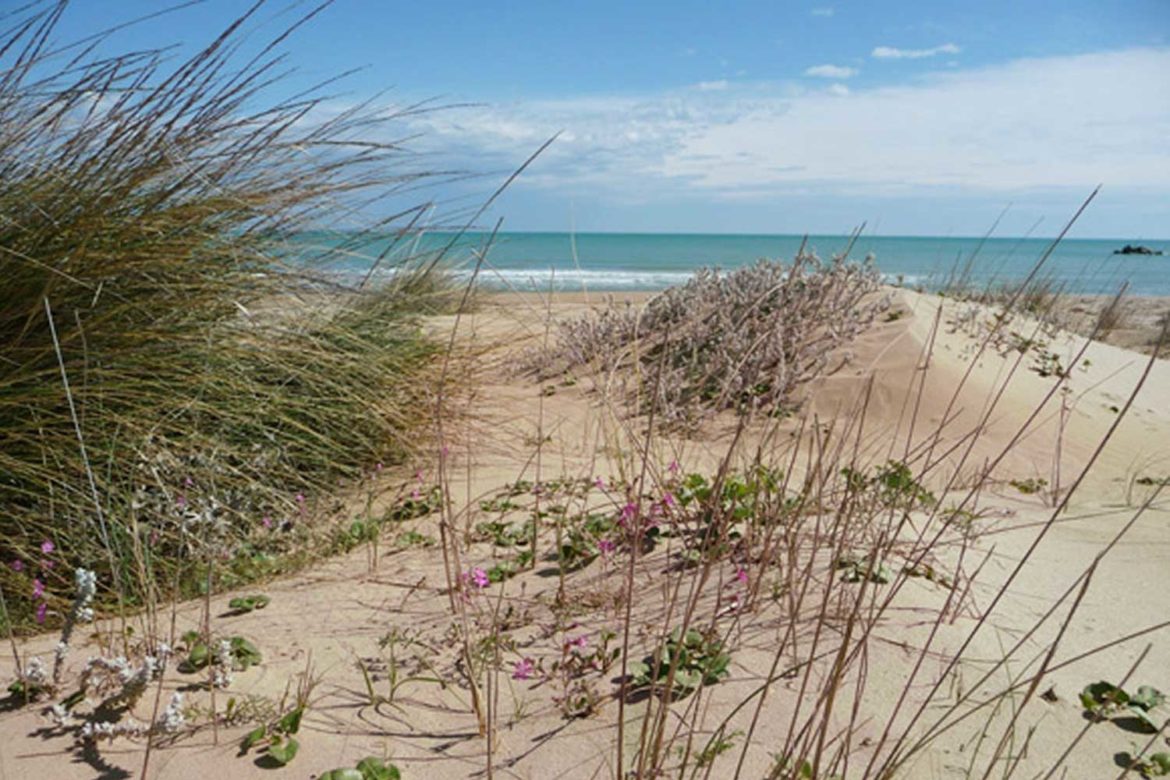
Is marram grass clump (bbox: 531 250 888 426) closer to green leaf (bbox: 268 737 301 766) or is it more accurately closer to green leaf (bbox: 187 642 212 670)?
green leaf (bbox: 187 642 212 670)

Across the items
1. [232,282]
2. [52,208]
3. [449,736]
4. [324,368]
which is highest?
[52,208]

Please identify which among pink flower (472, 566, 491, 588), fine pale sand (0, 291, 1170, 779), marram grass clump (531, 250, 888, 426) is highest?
marram grass clump (531, 250, 888, 426)

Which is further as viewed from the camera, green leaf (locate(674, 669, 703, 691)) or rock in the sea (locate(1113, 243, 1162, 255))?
rock in the sea (locate(1113, 243, 1162, 255))

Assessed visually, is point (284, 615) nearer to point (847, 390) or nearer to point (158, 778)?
point (158, 778)

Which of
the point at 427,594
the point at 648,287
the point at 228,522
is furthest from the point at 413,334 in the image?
the point at 648,287

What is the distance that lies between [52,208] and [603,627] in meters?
2.02

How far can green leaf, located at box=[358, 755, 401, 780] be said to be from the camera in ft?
5.33

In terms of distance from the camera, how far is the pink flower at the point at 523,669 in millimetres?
1955

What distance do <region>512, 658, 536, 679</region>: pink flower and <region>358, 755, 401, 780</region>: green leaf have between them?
0.38 meters

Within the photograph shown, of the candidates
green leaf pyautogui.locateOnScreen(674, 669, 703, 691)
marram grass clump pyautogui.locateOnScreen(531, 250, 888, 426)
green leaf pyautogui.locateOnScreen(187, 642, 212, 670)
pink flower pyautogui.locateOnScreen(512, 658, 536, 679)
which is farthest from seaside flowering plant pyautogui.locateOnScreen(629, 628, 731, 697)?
marram grass clump pyautogui.locateOnScreen(531, 250, 888, 426)

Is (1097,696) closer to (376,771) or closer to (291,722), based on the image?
(376,771)

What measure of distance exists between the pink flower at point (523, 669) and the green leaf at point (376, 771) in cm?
38

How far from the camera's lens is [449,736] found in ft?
5.92

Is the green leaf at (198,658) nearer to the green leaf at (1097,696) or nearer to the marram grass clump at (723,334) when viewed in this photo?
the green leaf at (1097,696)
